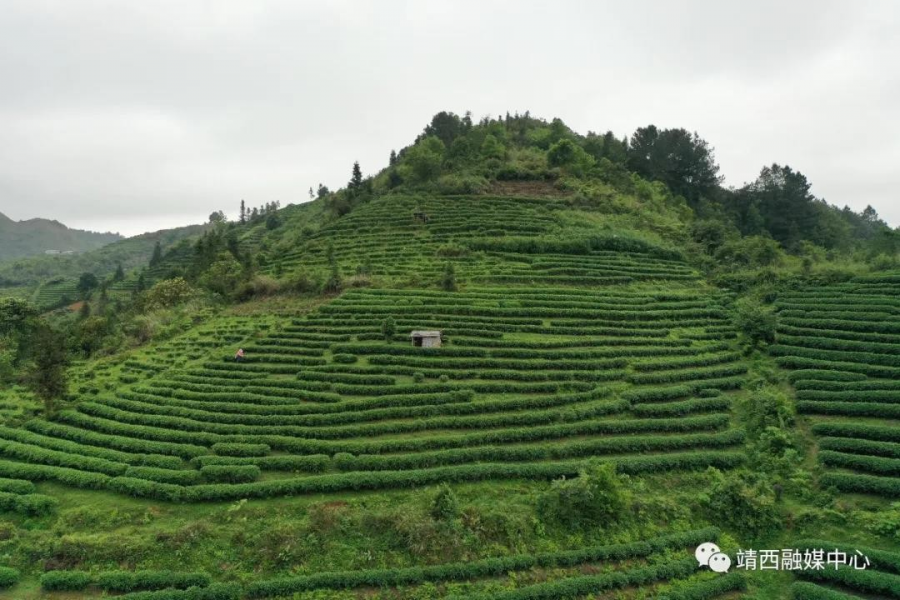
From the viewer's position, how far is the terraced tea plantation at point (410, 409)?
909 inches

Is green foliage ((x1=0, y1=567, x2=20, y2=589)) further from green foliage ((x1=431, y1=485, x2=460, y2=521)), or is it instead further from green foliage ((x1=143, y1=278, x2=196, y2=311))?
green foliage ((x1=143, y1=278, x2=196, y2=311))

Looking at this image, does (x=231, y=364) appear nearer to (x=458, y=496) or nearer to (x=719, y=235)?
(x=458, y=496)

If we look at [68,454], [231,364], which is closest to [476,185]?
[231,364]

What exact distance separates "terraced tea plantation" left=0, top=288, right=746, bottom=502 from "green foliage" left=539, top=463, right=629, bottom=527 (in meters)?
2.53

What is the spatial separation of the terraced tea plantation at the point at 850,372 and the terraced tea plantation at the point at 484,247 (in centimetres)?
1258

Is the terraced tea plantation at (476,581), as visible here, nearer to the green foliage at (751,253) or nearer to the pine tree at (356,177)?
the green foliage at (751,253)

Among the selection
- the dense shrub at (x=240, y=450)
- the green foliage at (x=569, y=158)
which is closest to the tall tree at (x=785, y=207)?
the green foliage at (x=569, y=158)

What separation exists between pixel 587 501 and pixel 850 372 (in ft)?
70.5

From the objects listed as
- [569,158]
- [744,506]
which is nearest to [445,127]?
[569,158]

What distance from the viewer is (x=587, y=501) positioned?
19578 mm

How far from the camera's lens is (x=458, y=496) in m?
21.7

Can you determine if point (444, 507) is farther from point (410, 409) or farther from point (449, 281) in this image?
point (449, 281)

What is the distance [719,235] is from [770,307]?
17.6 m

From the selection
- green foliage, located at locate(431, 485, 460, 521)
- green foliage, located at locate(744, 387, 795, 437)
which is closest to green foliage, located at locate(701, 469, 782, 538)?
green foliage, located at locate(744, 387, 795, 437)
